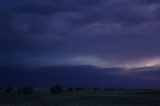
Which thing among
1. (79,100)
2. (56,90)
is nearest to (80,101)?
(79,100)

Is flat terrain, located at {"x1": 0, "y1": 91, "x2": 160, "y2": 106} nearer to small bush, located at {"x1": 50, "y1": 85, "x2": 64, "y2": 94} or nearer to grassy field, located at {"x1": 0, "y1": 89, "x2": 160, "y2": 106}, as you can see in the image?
grassy field, located at {"x1": 0, "y1": 89, "x2": 160, "y2": 106}

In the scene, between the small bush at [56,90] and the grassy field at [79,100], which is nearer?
the grassy field at [79,100]

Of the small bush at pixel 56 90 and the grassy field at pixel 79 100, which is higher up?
the small bush at pixel 56 90

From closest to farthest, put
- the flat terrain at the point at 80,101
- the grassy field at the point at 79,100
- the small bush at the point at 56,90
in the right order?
1. the flat terrain at the point at 80,101
2. the grassy field at the point at 79,100
3. the small bush at the point at 56,90

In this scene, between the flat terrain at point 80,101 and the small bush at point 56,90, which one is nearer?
the flat terrain at point 80,101

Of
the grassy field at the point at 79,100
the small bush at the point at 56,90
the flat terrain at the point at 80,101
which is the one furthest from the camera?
the small bush at the point at 56,90

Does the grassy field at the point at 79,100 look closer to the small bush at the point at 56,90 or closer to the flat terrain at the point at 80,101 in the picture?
the flat terrain at the point at 80,101

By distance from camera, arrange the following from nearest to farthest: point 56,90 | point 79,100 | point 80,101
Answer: point 80,101, point 79,100, point 56,90

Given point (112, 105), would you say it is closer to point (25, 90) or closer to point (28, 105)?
point (28, 105)

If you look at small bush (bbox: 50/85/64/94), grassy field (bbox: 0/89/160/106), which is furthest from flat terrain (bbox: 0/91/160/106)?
small bush (bbox: 50/85/64/94)

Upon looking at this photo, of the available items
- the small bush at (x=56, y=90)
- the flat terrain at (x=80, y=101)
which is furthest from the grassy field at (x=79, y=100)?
the small bush at (x=56, y=90)

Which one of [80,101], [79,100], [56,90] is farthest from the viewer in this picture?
[56,90]

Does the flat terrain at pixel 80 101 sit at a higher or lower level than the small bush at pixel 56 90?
lower

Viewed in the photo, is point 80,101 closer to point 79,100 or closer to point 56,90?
point 79,100
